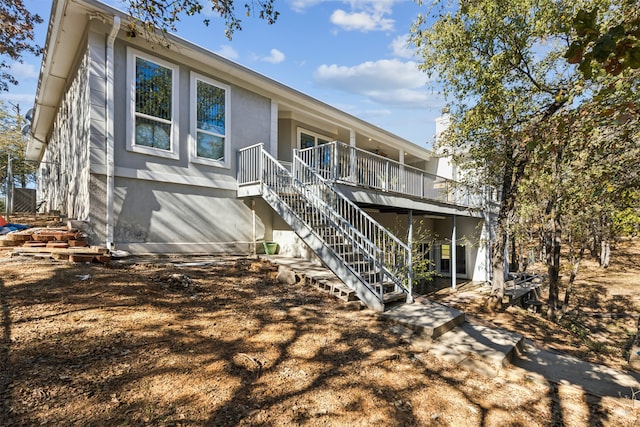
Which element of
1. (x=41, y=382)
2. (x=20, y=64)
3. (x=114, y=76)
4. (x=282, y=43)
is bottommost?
(x=41, y=382)

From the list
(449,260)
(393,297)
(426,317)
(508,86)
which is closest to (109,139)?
(393,297)

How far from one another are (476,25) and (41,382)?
8.67 metres

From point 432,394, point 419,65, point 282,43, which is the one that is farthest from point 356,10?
point 432,394

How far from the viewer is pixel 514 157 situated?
297 inches

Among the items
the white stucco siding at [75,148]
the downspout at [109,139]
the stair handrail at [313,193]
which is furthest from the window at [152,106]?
the stair handrail at [313,193]

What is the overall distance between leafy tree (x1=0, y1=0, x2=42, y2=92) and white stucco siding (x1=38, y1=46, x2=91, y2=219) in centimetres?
227

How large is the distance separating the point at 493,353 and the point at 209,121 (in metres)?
7.56

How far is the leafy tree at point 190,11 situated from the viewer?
4.06 metres

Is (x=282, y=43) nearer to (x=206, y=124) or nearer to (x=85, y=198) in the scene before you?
(x=206, y=124)

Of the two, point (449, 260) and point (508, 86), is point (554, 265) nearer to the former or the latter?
point (508, 86)

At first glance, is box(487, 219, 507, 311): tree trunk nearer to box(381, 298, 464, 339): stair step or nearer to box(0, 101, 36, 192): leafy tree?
box(381, 298, 464, 339): stair step

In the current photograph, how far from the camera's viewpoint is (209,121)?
26.1ft

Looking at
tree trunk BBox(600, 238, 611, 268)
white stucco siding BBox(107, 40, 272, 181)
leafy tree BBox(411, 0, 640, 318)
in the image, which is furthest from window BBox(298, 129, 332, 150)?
tree trunk BBox(600, 238, 611, 268)

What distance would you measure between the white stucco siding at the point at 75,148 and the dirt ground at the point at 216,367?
7.51 feet
